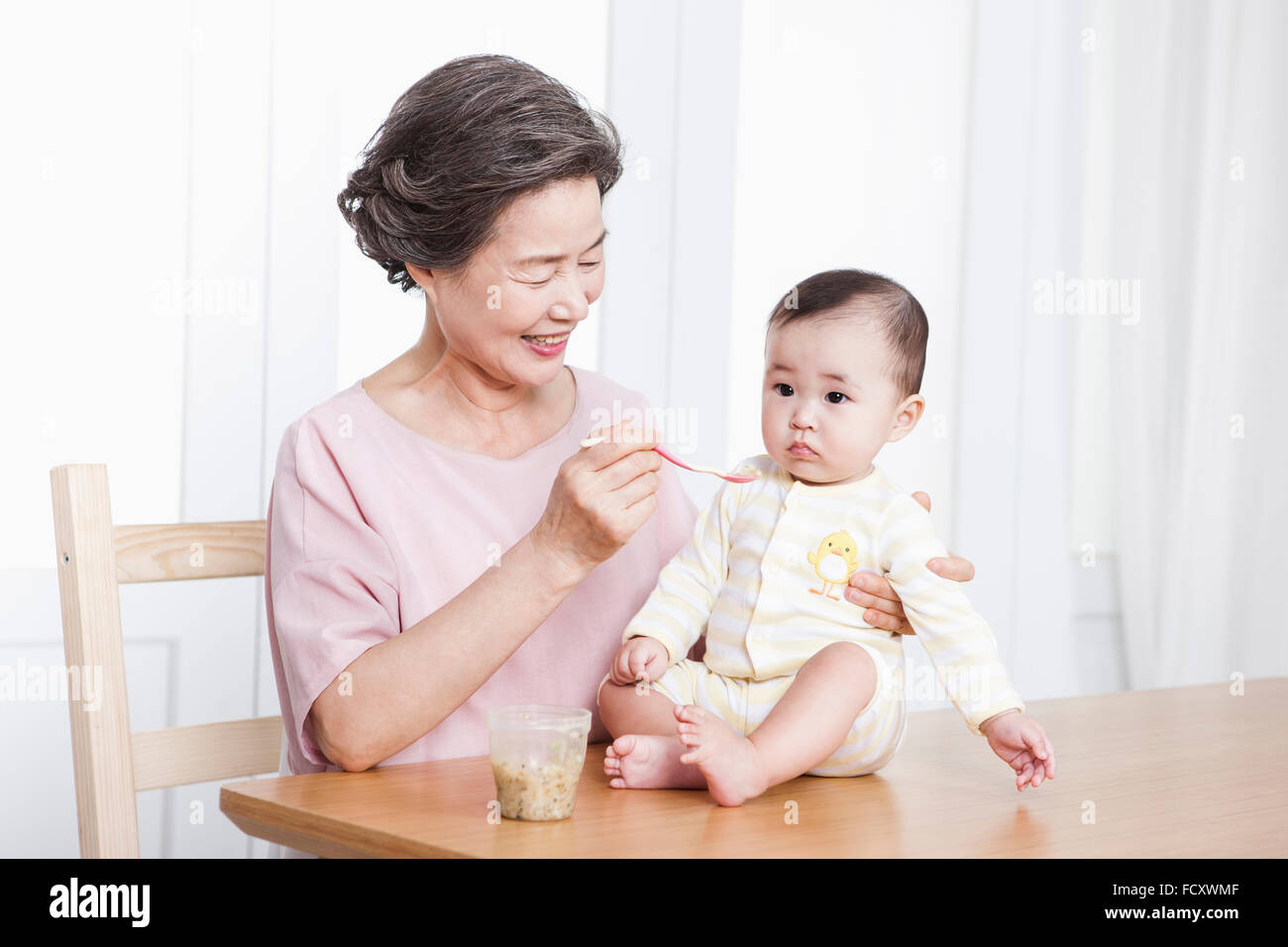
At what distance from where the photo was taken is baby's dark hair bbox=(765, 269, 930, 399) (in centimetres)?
138

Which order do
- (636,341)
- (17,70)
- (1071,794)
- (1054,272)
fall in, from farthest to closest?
(1054,272), (636,341), (17,70), (1071,794)

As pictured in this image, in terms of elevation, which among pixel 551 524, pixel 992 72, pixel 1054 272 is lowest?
pixel 551 524

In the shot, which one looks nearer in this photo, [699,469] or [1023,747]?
[1023,747]

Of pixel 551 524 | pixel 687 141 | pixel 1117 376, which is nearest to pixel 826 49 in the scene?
pixel 687 141

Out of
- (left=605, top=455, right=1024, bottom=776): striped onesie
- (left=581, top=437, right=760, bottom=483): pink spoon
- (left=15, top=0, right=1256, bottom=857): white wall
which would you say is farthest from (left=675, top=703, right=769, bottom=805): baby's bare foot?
(left=15, top=0, right=1256, bottom=857): white wall

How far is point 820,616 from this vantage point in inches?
52.2

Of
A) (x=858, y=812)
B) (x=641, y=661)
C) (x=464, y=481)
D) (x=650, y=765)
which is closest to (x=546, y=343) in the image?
(x=464, y=481)

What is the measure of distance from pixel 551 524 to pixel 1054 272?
8.17ft

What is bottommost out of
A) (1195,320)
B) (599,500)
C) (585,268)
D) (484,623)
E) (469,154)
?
(484,623)

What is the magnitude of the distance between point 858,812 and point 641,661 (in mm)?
276

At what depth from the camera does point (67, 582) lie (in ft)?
4.50

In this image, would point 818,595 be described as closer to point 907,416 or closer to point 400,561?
point 907,416
